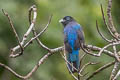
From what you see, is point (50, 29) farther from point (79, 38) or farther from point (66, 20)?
point (79, 38)

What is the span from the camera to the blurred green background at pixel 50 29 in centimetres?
832

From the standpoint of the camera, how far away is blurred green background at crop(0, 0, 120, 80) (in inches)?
328

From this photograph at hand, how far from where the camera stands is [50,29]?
8219 millimetres

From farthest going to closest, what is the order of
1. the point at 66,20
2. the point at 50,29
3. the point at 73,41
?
the point at 50,29 → the point at 66,20 → the point at 73,41

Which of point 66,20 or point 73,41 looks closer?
point 73,41

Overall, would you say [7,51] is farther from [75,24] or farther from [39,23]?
[75,24]

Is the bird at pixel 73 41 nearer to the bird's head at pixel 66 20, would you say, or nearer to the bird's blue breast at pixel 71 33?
the bird's blue breast at pixel 71 33

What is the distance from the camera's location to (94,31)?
8.43 m

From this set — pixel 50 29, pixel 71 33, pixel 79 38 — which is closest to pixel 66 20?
pixel 50 29

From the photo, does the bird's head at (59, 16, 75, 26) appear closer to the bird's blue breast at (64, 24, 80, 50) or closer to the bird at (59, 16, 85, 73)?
the bird at (59, 16, 85, 73)

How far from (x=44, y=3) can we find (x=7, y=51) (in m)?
1.38

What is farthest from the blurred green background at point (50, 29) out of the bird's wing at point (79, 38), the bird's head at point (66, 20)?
the bird's wing at point (79, 38)

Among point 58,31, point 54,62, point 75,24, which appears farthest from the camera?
point 54,62

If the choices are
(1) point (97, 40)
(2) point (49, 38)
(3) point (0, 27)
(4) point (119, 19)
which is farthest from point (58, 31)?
(4) point (119, 19)
